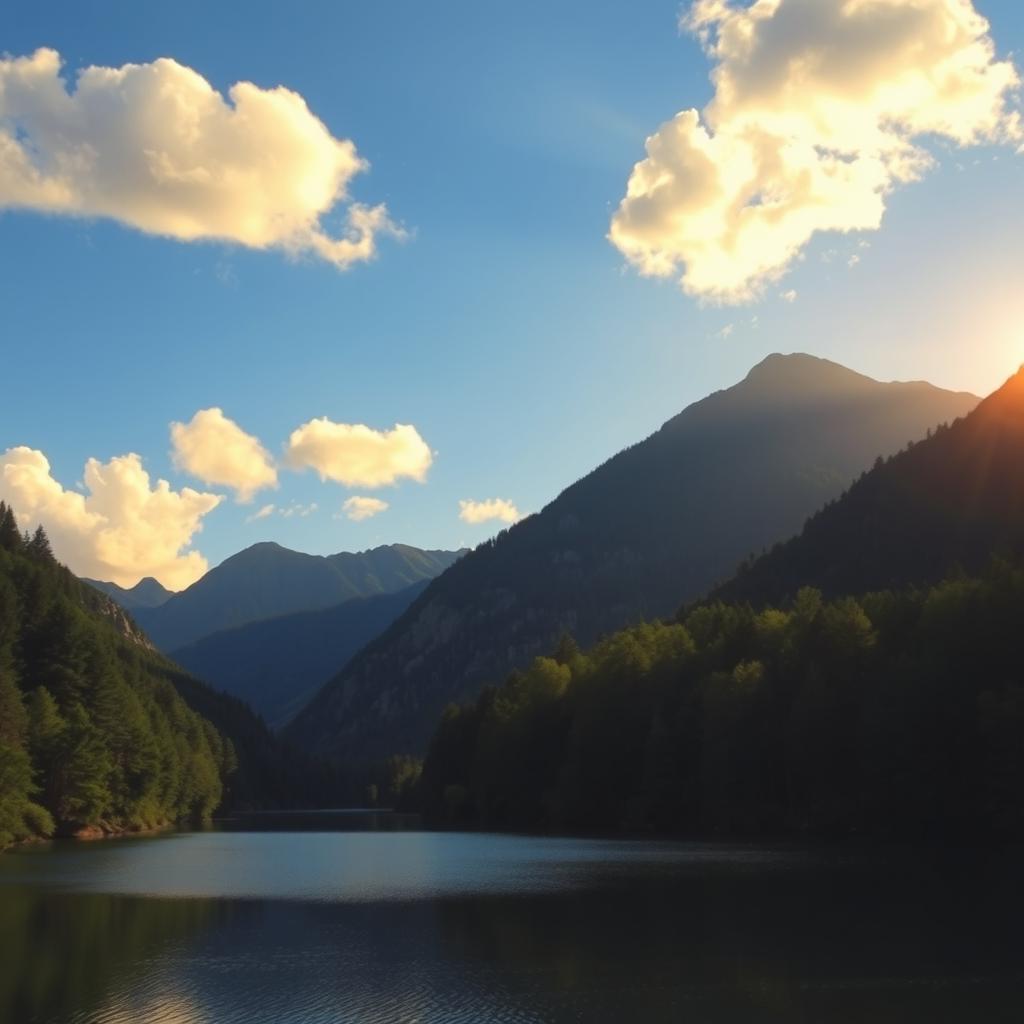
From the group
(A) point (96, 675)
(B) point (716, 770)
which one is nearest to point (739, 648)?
(B) point (716, 770)

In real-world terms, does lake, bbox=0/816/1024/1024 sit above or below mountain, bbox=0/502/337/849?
below

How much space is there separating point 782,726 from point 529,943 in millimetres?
62663

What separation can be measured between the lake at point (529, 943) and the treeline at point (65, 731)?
88.8 feet

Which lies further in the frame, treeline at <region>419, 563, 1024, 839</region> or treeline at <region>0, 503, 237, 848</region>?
treeline at <region>0, 503, 237, 848</region>

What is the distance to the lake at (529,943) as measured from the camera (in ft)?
89.1

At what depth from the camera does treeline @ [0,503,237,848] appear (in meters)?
89.6

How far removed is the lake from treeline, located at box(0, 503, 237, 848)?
27.1 metres

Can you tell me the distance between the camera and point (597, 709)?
116 m

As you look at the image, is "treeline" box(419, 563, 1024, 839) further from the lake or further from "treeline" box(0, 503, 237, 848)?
"treeline" box(0, 503, 237, 848)

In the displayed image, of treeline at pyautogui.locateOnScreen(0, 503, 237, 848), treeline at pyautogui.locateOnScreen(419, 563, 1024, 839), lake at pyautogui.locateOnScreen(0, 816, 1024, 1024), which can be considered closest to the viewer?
lake at pyautogui.locateOnScreen(0, 816, 1024, 1024)

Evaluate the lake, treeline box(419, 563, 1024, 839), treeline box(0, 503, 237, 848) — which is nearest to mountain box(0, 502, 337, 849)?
treeline box(0, 503, 237, 848)

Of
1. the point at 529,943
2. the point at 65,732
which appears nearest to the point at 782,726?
the point at 65,732

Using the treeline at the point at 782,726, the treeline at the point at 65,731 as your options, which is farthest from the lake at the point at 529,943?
the treeline at the point at 65,731

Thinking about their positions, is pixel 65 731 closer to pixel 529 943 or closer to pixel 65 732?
pixel 65 732
